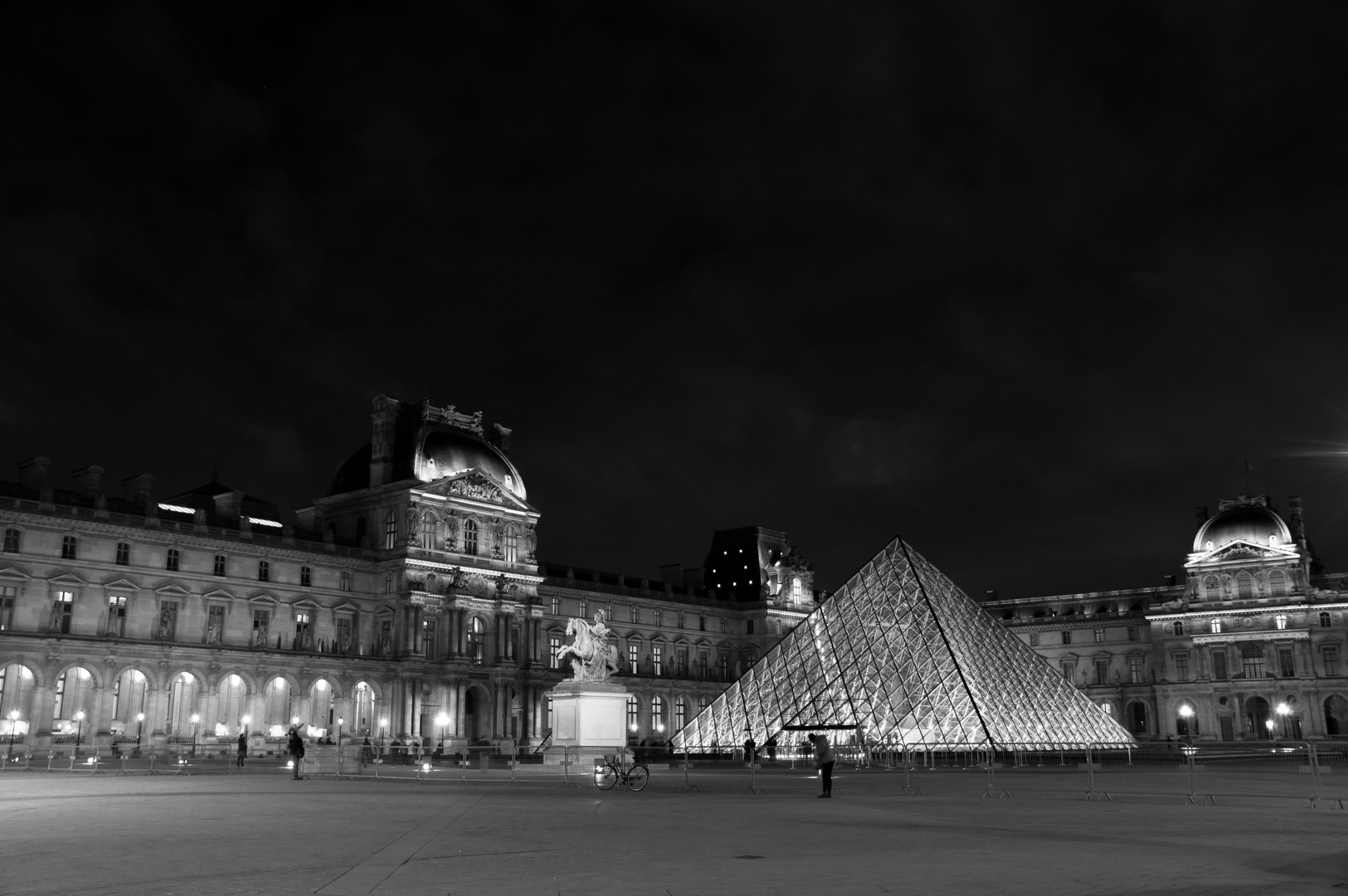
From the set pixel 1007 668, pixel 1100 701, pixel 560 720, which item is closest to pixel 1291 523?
pixel 1100 701

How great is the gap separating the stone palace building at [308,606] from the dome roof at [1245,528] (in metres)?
41.1

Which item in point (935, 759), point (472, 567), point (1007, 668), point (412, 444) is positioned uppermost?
point (412, 444)

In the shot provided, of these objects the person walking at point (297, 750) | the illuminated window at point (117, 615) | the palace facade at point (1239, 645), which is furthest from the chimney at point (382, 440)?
the palace facade at point (1239, 645)

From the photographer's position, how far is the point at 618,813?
57.5 feet

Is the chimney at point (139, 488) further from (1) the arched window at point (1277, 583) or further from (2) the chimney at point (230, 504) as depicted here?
(1) the arched window at point (1277, 583)

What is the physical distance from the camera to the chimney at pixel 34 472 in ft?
179

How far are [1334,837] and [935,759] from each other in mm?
29543

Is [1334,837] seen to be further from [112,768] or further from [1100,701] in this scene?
[1100,701]

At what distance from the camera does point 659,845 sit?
1265 cm

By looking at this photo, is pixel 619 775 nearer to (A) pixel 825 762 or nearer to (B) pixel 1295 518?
(A) pixel 825 762

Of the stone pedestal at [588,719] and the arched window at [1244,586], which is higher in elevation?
the arched window at [1244,586]

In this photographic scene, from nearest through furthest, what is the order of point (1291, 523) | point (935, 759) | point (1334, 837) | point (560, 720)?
point (1334, 837), point (560, 720), point (935, 759), point (1291, 523)

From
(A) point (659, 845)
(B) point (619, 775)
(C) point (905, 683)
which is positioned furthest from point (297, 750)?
(C) point (905, 683)

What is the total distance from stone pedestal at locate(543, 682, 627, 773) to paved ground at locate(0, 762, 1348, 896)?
1270cm
